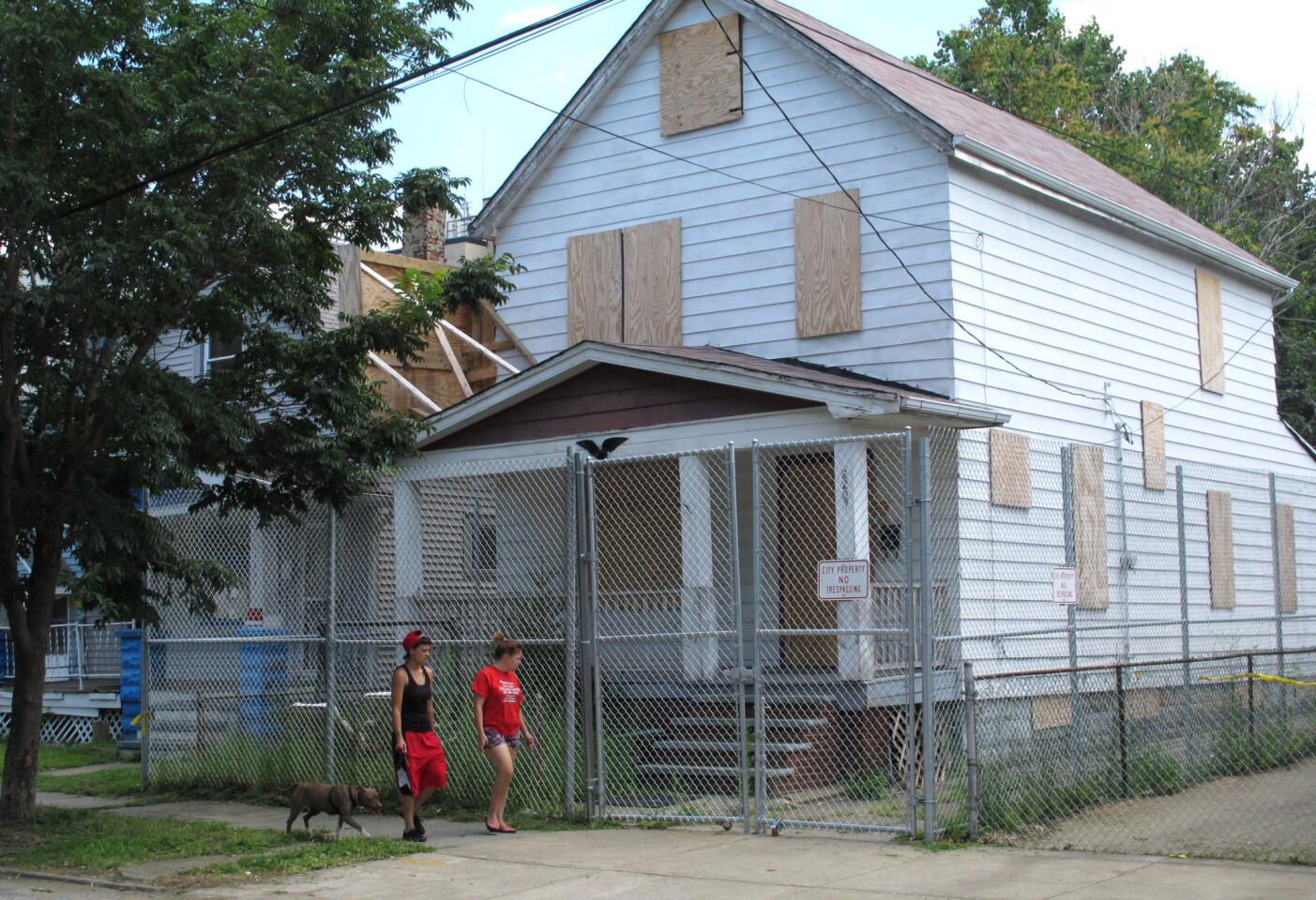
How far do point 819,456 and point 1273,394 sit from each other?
33.5 ft

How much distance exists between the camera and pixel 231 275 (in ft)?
37.7

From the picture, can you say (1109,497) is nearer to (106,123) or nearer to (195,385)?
(195,385)

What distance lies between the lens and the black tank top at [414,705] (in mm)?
9898

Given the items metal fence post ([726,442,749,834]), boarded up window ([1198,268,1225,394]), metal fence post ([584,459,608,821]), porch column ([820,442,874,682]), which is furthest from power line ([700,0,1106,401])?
metal fence post ([584,459,608,821])

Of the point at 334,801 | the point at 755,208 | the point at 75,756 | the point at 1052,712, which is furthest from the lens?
the point at 75,756

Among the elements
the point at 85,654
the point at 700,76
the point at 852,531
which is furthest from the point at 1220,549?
the point at 85,654

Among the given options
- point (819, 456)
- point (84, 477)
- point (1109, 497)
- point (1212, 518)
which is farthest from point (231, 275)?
point (1212, 518)

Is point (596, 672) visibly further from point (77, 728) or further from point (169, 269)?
point (77, 728)

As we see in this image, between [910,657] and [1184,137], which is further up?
[1184,137]

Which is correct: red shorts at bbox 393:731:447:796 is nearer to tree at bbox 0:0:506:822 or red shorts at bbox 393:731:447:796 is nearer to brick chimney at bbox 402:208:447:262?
tree at bbox 0:0:506:822

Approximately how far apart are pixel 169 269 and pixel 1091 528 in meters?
9.54

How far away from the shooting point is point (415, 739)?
998 centimetres

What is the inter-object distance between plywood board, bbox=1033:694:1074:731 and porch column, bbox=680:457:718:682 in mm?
2830

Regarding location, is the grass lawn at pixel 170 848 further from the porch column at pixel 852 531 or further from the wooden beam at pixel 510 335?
the wooden beam at pixel 510 335
